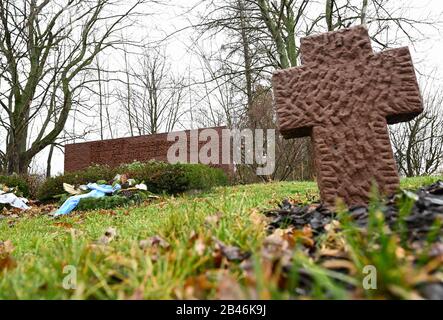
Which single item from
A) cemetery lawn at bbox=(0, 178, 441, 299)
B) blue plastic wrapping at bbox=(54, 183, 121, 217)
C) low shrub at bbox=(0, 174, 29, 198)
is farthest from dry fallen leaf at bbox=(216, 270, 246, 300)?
low shrub at bbox=(0, 174, 29, 198)

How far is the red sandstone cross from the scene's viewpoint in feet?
9.79

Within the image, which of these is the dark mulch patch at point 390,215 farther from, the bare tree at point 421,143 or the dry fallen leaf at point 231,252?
the bare tree at point 421,143

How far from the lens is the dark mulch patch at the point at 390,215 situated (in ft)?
5.59

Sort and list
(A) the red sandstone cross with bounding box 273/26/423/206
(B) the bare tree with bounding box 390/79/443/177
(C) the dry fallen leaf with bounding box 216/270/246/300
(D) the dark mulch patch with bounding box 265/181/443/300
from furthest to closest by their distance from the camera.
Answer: (B) the bare tree with bounding box 390/79/443/177
(A) the red sandstone cross with bounding box 273/26/423/206
(D) the dark mulch patch with bounding box 265/181/443/300
(C) the dry fallen leaf with bounding box 216/270/246/300

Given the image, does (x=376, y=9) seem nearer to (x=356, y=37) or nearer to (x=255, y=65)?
(x=255, y=65)

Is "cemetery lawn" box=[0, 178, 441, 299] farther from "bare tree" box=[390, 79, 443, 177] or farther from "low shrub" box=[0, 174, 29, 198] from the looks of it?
"bare tree" box=[390, 79, 443, 177]

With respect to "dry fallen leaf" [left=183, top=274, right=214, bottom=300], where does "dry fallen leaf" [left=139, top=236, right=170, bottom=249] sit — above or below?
above

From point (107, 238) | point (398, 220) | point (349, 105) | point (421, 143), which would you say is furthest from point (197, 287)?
point (421, 143)

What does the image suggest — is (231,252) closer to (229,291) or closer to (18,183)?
(229,291)

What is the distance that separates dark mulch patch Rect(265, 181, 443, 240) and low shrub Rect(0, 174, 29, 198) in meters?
9.70

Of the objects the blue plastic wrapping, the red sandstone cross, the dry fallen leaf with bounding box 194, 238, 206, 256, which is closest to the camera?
the dry fallen leaf with bounding box 194, 238, 206, 256
